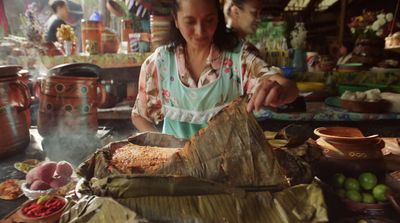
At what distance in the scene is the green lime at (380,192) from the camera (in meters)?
1.22

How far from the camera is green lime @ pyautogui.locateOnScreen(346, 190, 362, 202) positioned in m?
1.23

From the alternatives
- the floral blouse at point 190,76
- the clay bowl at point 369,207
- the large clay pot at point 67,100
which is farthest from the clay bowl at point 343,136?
the large clay pot at point 67,100

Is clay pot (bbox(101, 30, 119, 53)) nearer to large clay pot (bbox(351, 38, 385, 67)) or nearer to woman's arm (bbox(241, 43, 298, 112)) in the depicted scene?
woman's arm (bbox(241, 43, 298, 112))

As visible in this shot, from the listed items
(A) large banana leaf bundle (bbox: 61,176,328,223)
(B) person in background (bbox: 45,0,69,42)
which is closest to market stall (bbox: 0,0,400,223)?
(A) large banana leaf bundle (bbox: 61,176,328,223)

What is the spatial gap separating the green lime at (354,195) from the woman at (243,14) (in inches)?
93.7

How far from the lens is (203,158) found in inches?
42.9

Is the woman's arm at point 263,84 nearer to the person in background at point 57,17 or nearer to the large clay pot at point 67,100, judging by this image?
the large clay pot at point 67,100

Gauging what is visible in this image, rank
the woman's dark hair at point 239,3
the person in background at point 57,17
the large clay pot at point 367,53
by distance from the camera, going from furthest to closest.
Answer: the person in background at point 57,17
the large clay pot at point 367,53
the woman's dark hair at point 239,3

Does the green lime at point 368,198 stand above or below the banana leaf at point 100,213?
below

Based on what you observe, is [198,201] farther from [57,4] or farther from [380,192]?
[57,4]

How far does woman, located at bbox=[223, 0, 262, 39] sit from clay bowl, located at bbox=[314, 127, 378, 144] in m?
2.05

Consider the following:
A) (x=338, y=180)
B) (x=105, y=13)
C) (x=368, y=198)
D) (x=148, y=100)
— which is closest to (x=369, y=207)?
(x=368, y=198)

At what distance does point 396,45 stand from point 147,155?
356cm

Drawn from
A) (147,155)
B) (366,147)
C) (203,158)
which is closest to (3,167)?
(147,155)
